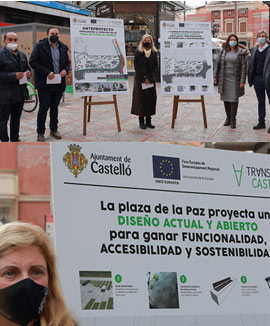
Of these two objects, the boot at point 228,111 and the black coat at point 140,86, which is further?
the boot at point 228,111

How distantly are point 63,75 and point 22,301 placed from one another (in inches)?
127

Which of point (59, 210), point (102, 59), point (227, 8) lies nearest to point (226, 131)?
point (102, 59)

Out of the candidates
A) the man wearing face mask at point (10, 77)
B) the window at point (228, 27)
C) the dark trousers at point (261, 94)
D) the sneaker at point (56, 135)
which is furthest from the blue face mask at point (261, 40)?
the window at point (228, 27)

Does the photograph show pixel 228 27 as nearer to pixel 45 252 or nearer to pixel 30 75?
pixel 30 75

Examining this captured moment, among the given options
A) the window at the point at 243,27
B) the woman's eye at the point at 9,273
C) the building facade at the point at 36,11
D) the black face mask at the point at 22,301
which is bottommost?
the black face mask at the point at 22,301

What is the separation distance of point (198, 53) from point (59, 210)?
11.7 feet

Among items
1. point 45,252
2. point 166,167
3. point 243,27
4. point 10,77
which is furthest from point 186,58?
point 243,27

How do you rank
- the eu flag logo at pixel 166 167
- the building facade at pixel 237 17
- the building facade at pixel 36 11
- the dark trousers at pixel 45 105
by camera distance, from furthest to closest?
the building facade at pixel 237 17 < the building facade at pixel 36 11 < the dark trousers at pixel 45 105 < the eu flag logo at pixel 166 167

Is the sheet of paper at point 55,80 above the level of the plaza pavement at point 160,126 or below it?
above

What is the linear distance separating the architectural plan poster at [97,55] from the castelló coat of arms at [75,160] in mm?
2565

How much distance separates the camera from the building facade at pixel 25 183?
2.36 meters

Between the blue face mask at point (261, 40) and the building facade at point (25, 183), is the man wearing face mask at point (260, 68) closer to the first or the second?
the blue face mask at point (261, 40)

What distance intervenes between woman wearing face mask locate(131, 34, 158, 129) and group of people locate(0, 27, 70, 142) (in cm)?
103

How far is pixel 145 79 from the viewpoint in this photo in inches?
212
